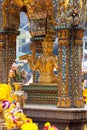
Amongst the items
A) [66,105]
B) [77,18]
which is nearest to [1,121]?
[66,105]

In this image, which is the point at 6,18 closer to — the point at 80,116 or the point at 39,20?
the point at 39,20

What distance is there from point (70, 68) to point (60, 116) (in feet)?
3.90

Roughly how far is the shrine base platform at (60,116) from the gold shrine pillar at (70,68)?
234 mm

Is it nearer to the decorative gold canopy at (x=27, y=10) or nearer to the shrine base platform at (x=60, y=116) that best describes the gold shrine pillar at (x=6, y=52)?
the decorative gold canopy at (x=27, y=10)

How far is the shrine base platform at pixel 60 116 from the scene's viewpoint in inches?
437

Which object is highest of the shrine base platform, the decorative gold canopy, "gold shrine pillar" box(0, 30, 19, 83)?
the decorative gold canopy

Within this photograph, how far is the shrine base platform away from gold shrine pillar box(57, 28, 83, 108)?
234 mm

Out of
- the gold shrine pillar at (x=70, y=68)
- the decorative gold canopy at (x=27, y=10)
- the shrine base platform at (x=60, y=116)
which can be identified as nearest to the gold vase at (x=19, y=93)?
the shrine base platform at (x=60, y=116)

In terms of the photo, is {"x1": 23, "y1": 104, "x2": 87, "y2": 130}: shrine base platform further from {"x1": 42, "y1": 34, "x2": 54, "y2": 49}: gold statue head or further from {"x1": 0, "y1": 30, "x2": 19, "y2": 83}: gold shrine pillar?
{"x1": 0, "y1": 30, "x2": 19, "y2": 83}: gold shrine pillar

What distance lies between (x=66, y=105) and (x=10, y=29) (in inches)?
128

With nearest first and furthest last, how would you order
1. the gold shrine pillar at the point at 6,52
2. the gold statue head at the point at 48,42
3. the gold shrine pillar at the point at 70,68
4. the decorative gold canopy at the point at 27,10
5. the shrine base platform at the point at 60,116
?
the shrine base platform at the point at 60,116 → the gold shrine pillar at the point at 70,68 → the gold statue head at the point at 48,42 → the decorative gold canopy at the point at 27,10 → the gold shrine pillar at the point at 6,52

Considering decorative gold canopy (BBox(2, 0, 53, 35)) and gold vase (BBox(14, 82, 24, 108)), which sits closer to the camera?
gold vase (BBox(14, 82, 24, 108))

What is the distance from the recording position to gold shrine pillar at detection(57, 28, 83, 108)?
1140 centimetres

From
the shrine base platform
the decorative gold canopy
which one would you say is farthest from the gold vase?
the decorative gold canopy
